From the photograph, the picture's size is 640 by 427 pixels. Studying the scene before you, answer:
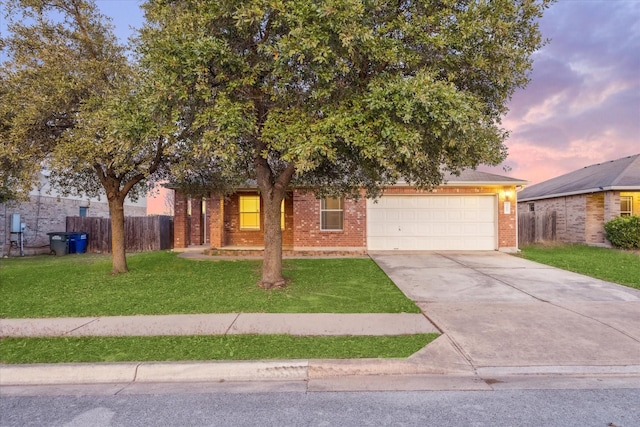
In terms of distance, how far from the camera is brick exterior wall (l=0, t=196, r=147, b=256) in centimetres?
1655

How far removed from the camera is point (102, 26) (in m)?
9.27

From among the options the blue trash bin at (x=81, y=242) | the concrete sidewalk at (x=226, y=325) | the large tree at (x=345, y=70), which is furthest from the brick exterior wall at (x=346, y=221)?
the concrete sidewalk at (x=226, y=325)

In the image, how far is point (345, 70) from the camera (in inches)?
231

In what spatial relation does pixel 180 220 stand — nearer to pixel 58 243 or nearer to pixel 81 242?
pixel 81 242

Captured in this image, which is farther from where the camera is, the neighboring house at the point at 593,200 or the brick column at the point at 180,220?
the neighboring house at the point at 593,200

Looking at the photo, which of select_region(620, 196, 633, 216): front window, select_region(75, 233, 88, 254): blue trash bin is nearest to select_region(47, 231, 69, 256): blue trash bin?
select_region(75, 233, 88, 254): blue trash bin

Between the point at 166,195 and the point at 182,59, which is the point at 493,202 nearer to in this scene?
the point at 182,59

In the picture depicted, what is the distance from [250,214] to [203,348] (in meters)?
12.1

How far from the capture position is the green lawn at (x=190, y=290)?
22.5 ft

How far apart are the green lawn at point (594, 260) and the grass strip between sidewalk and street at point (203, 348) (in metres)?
7.48

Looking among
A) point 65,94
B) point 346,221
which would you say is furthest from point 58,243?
point 346,221

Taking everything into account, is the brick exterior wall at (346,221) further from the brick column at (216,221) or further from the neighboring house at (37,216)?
the neighboring house at (37,216)

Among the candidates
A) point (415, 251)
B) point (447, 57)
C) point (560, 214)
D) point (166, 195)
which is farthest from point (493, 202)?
point (166, 195)

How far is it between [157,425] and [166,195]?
50.9m
